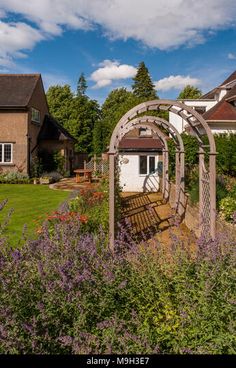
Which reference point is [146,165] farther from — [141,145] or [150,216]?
[150,216]

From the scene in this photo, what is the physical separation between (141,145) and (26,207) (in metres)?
9.90

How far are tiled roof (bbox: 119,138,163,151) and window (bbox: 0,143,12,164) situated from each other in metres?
10.4

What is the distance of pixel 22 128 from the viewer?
25.7 metres

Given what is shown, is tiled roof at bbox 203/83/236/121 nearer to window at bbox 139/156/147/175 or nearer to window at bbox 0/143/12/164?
window at bbox 139/156/147/175

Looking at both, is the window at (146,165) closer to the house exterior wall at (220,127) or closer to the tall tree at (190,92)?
the house exterior wall at (220,127)

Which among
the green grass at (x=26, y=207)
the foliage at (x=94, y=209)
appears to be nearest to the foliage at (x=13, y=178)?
the green grass at (x=26, y=207)

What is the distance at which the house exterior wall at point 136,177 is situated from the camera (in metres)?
20.7

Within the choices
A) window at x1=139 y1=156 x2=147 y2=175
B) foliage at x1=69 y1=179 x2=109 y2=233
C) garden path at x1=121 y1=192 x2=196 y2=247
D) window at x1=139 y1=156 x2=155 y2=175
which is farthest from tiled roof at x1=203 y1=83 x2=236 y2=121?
foliage at x1=69 y1=179 x2=109 y2=233

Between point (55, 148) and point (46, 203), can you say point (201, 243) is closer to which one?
point (46, 203)

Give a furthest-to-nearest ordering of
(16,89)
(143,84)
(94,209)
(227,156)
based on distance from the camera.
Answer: (143,84) < (16,89) < (227,156) < (94,209)

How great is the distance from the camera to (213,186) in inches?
295

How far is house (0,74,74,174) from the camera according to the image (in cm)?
2562

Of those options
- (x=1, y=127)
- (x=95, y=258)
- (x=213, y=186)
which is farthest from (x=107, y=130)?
(x=95, y=258)

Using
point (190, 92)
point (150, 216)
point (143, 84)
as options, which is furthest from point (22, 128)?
point (190, 92)
